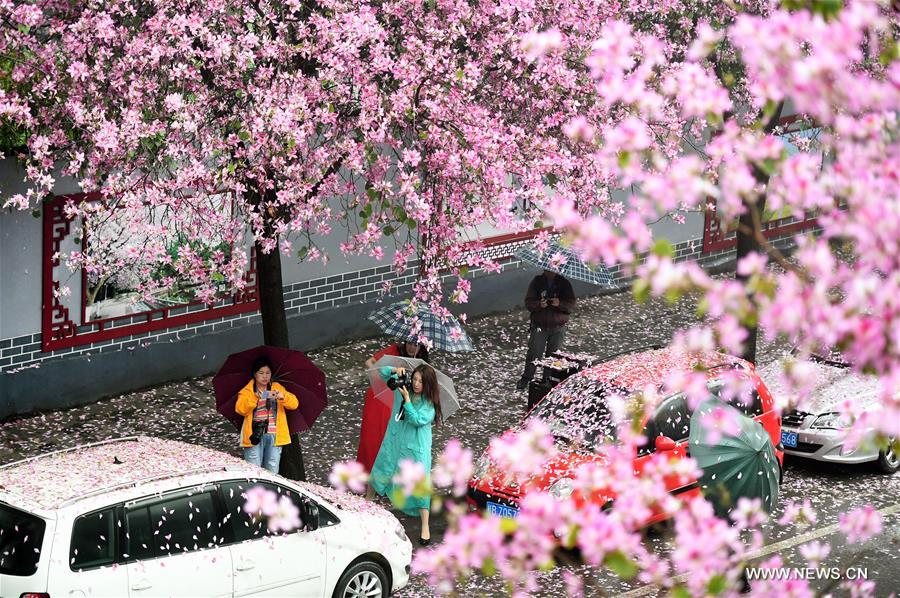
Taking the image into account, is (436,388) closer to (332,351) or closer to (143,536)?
(143,536)

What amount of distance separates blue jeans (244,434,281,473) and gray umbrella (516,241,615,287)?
4289 millimetres

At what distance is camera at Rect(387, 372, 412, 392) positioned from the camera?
44.1 ft

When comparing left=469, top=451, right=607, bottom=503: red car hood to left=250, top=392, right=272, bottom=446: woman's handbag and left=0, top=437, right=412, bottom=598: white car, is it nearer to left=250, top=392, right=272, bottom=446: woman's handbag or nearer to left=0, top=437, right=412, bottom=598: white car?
left=0, top=437, right=412, bottom=598: white car

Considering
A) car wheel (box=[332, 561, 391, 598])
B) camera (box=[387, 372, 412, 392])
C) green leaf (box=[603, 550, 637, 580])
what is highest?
camera (box=[387, 372, 412, 392])

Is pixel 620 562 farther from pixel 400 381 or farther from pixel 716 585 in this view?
pixel 400 381

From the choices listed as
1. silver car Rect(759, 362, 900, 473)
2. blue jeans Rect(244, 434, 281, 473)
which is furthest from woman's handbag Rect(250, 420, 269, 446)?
silver car Rect(759, 362, 900, 473)

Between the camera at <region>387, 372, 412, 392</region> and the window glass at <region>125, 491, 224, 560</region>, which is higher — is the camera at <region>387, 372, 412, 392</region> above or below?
above

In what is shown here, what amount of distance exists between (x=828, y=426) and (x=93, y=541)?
8642 mm

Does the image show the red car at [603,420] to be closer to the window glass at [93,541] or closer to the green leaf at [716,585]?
the window glass at [93,541]

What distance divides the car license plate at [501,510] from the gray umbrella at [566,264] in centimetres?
386

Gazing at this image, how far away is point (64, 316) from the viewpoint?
16.2 m

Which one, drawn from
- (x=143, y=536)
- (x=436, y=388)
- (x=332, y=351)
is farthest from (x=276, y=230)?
(x=332, y=351)

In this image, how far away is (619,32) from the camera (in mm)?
5504

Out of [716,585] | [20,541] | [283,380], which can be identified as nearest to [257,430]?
[283,380]
